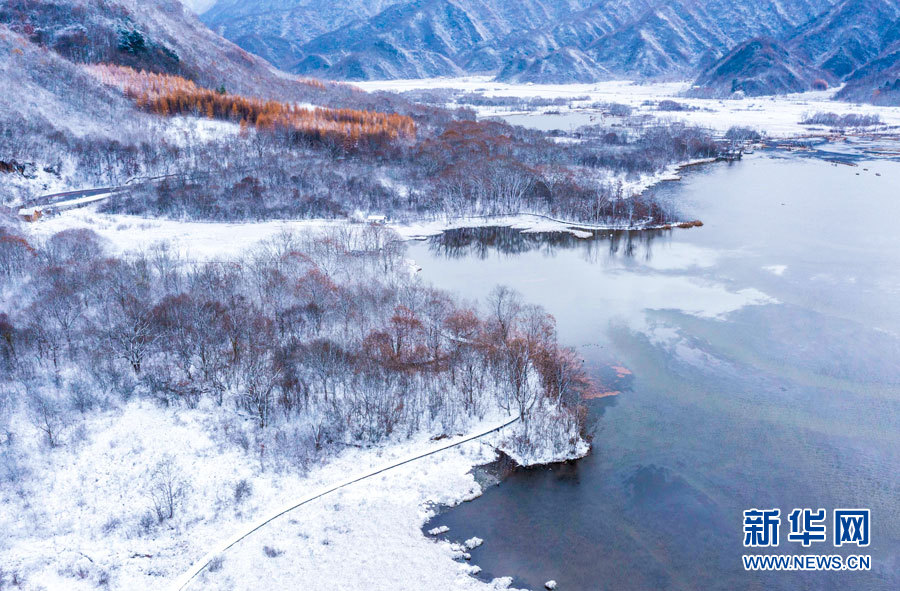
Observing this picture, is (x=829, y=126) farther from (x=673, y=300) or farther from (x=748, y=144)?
(x=673, y=300)

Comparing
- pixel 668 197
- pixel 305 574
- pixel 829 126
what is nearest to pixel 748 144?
pixel 829 126

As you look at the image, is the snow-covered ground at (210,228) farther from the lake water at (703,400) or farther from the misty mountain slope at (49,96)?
the misty mountain slope at (49,96)

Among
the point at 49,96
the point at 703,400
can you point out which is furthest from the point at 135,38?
the point at 703,400

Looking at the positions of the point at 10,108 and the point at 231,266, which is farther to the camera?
the point at 10,108

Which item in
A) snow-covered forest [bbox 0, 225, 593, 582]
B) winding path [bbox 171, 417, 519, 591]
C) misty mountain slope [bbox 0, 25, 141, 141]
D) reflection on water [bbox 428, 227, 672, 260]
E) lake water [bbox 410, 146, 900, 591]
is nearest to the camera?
winding path [bbox 171, 417, 519, 591]

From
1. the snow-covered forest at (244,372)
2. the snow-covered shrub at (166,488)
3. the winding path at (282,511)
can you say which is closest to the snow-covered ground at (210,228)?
the snow-covered forest at (244,372)

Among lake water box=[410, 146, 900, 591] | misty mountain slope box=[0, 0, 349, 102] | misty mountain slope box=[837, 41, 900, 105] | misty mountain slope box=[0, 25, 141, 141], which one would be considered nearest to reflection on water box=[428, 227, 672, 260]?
lake water box=[410, 146, 900, 591]

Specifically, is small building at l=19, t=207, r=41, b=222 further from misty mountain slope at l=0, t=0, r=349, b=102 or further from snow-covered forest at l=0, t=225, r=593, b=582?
misty mountain slope at l=0, t=0, r=349, b=102
